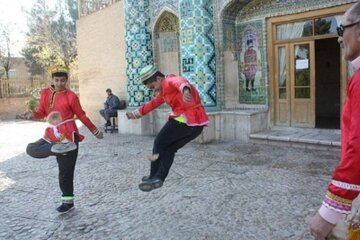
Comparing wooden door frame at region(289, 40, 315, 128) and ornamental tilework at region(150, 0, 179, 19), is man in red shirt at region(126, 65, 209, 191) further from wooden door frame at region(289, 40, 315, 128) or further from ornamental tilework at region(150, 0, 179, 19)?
ornamental tilework at region(150, 0, 179, 19)

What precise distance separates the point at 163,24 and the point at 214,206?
730 centimetres

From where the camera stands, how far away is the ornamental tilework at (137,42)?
10.8 m

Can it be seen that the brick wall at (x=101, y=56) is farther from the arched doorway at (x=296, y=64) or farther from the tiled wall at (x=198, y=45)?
the arched doorway at (x=296, y=64)

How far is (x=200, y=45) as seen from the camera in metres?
9.33

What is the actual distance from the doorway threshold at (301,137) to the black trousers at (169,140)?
170 inches

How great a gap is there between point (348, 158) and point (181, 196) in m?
3.78

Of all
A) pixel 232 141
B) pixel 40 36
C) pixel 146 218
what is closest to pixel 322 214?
pixel 146 218

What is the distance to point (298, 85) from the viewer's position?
912 cm

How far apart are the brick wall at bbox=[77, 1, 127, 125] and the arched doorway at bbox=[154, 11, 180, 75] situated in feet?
5.99

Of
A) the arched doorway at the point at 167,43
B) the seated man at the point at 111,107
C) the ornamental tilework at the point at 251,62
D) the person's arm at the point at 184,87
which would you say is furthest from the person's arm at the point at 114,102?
the person's arm at the point at 184,87

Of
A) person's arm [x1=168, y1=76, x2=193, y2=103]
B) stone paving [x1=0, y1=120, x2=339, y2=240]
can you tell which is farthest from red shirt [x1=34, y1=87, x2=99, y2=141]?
person's arm [x1=168, y1=76, x2=193, y2=103]

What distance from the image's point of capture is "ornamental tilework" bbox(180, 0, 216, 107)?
9312 millimetres

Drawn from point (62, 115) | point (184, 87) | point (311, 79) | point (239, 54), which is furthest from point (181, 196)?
point (239, 54)

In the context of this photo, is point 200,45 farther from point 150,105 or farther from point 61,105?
point 61,105
